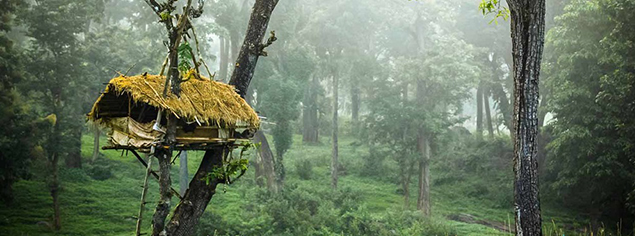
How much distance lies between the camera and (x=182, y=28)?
4750 millimetres

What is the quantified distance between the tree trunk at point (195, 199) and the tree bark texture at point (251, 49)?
→ 0.86m

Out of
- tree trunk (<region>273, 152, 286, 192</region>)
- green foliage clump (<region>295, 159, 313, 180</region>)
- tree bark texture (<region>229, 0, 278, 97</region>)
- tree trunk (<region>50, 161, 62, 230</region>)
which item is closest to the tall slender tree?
tree bark texture (<region>229, 0, 278, 97</region>)

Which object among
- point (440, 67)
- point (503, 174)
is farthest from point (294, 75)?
point (503, 174)

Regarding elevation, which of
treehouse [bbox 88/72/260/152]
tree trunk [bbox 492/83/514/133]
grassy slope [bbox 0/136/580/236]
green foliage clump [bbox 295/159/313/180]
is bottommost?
grassy slope [bbox 0/136/580/236]

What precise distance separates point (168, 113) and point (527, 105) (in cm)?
348

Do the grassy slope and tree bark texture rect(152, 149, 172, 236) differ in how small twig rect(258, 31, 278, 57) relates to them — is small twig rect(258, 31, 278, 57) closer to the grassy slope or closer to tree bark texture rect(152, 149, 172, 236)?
tree bark texture rect(152, 149, 172, 236)

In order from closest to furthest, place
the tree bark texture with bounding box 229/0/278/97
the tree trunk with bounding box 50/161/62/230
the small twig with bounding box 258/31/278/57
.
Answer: the small twig with bounding box 258/31/278/57, the tree bark texture with bounding box 229/0/278/97, the tree trunk with bounding box 50/161/62/230

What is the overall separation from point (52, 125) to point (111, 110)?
1163 centimetres

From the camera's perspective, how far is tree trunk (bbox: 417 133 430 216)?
19.8 meters

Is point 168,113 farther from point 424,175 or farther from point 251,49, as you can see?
point 424,175

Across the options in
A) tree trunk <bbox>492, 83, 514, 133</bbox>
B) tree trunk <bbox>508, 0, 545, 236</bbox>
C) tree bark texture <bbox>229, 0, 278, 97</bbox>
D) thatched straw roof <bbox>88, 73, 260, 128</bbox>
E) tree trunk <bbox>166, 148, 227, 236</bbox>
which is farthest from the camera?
tree trunk <bbox>492, 83, 514, 133</bbox>

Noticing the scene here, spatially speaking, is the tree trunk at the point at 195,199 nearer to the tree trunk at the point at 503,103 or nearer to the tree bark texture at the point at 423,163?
the tree bark texture at the point at 423,163

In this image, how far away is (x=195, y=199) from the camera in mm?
5711

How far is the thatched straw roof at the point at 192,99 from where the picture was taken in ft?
15.0
